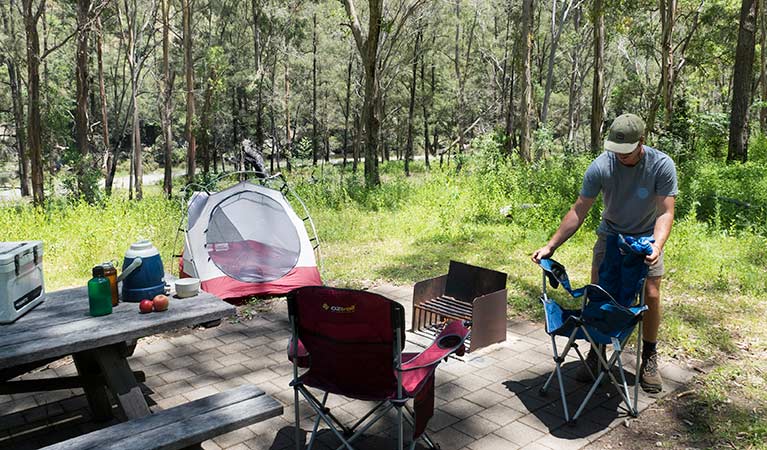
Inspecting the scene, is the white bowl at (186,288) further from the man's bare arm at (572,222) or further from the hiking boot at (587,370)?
the hiking boot at (587,370)

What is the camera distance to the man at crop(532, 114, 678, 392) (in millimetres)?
3693

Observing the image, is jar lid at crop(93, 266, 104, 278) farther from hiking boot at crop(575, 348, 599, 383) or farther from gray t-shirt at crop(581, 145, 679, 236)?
hiking boot at crop(575, 348, 599, 383)

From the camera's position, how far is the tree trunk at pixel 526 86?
50.9 feet

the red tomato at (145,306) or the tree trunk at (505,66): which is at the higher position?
the tree trunk at (505,66)

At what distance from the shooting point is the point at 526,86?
53.8 feet

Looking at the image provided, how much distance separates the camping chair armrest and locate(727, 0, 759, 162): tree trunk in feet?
37.1

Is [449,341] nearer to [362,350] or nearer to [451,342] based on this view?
[451,342]

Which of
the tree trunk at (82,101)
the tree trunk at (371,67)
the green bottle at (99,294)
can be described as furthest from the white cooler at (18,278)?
the tree trunk at (371,67)

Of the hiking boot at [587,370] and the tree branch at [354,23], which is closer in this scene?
the hiking boot at [587,370]

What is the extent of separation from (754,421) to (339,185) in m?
10.4

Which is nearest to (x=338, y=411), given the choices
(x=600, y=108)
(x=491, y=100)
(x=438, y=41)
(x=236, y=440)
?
(x=236, y=440)

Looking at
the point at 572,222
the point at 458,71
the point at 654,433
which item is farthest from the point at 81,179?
the point at 458,71

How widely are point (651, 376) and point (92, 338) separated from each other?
3.54m

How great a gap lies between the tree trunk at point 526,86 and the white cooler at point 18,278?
1272 cm
